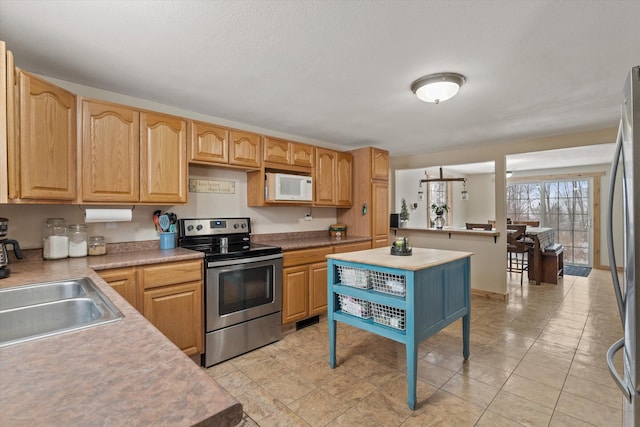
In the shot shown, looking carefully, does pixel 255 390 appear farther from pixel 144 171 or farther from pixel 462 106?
pixel 462 106

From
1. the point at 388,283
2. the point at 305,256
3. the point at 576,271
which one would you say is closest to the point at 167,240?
the point at 305,256

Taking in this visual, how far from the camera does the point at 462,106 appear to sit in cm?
290

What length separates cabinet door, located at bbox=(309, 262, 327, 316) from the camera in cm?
338

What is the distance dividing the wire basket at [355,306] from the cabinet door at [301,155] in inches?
70.5

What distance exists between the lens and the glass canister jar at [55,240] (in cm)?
221

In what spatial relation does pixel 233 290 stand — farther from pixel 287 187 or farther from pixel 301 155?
pixel 301 155

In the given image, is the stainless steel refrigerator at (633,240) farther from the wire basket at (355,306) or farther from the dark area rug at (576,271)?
the dark area rug at (576,271)

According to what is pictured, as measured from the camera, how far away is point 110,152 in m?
2.34

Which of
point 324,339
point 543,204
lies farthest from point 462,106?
point 543,204

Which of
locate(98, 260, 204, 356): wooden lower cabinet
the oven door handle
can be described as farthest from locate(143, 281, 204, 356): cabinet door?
the oven door handle

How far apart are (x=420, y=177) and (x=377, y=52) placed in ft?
16.1

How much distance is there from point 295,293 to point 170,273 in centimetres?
130

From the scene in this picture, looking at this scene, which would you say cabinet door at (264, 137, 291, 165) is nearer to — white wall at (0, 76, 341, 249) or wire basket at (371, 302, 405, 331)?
white wall at (0, 76, 341, 249)

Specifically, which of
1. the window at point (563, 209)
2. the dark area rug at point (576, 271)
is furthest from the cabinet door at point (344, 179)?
the window at point (563, 209)
